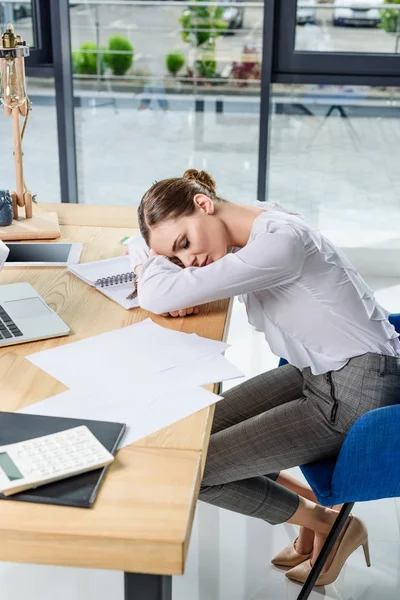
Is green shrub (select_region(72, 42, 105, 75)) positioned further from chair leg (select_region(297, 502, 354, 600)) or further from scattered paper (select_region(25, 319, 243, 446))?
chair leg (select_region(297, 502, 354, 600))

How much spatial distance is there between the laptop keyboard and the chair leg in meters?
0.80

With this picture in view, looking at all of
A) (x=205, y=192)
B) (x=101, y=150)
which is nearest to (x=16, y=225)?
(x=205, y=192)

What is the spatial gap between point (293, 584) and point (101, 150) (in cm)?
274

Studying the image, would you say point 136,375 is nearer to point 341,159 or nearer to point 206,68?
point 206,68

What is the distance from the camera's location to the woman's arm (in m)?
1.61

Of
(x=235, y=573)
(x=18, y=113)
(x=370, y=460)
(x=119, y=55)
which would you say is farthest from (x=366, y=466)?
(x=119, y=55)

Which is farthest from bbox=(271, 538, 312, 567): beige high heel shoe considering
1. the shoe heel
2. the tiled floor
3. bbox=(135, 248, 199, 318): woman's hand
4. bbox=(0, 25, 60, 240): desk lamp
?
bbox=(0, 25, 60, 240): desk lamp

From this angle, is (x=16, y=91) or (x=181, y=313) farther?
(x=16, y=91)

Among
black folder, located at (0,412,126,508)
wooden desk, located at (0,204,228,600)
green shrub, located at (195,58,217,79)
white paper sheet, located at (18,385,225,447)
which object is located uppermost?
green shrub, located at (195,58,217,79)

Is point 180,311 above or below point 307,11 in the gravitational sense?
below

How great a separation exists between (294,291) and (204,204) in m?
0.28

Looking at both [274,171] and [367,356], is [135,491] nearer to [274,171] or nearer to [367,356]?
[367,356]

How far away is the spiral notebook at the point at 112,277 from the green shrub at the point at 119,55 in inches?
82.2

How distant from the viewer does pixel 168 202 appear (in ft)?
5.61
